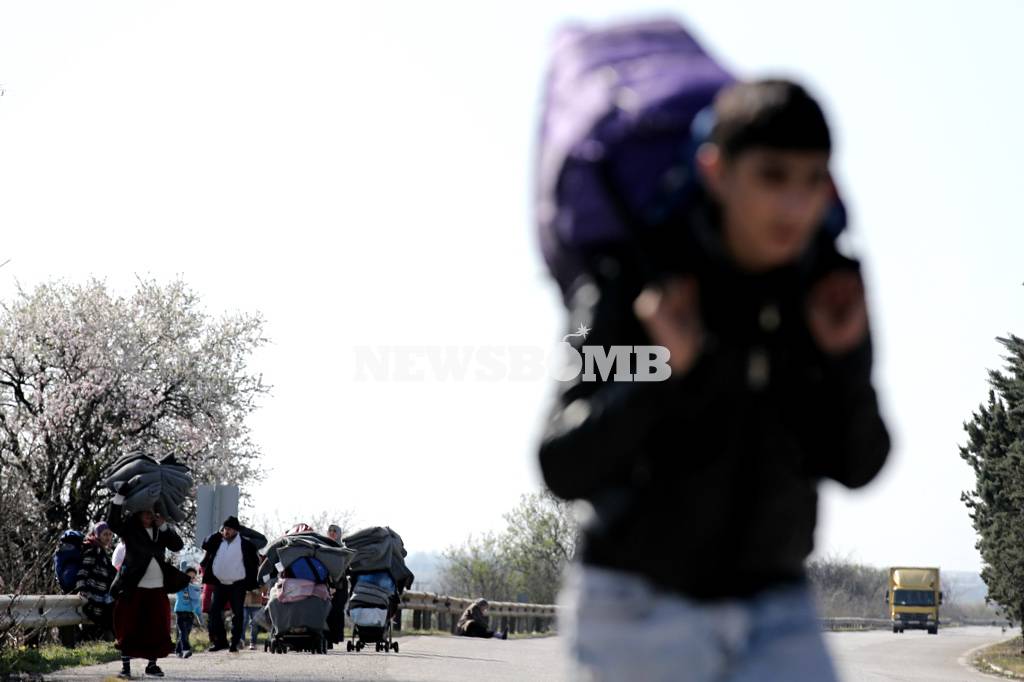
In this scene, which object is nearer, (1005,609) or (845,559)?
(1005,609)

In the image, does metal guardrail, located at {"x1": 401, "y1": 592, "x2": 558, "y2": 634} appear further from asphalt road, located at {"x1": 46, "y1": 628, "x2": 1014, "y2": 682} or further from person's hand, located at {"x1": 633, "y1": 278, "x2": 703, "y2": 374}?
person's hand, located at {"x1": 633, "y1": 278, "x2": 703, "y2": 374}

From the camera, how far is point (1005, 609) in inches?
2116

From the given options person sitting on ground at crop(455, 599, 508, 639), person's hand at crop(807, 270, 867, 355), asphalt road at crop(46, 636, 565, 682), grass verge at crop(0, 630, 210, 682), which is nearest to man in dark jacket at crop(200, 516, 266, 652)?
asphalt road at crop(46, 636, 565, 682)

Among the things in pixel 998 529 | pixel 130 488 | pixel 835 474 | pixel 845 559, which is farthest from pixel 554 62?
pixel 845 559

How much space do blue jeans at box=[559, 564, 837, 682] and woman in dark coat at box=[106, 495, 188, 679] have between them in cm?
1223

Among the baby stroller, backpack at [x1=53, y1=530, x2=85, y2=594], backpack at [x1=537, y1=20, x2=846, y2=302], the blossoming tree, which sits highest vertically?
the blossoming tree

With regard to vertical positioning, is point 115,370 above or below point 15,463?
above

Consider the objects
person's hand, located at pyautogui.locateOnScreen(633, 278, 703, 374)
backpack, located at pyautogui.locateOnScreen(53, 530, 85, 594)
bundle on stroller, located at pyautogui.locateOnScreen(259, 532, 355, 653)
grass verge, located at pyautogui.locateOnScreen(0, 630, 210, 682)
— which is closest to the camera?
person's hand, located at pyautogui.locateOnScreen(633, 278, 703, 374)

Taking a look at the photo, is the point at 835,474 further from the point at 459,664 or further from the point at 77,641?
the point at 77,641

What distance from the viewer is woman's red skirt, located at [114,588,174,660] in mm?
14562

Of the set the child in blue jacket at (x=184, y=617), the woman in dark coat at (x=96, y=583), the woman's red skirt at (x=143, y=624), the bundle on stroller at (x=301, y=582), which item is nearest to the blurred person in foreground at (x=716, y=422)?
the woman's red skirt at (x=143, y=624)

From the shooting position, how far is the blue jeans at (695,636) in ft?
9.45

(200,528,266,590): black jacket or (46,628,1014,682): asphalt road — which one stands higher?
(200,528,266,590): black jacket

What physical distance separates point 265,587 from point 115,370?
16622mm
